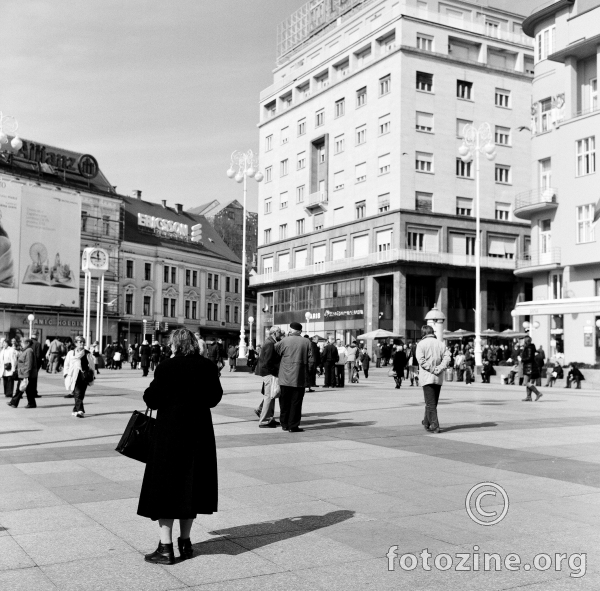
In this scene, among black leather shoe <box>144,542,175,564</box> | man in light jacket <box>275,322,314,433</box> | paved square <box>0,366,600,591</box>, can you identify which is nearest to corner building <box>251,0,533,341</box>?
man in light jacket <box>275,322,314,433</box>

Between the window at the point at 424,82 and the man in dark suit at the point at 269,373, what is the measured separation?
5235 cm

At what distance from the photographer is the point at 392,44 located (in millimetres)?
62875

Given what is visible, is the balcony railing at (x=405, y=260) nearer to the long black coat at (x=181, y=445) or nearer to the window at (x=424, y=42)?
the window at (x=424, y=42)

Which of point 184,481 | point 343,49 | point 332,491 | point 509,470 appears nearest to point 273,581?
point 184,481

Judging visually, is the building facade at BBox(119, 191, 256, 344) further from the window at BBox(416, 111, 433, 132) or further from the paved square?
the paved square

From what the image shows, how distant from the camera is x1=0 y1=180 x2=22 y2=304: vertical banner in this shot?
6488 cm

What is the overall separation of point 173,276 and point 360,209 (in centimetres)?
2905

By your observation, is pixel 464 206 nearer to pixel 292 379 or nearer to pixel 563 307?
pixel 563 307

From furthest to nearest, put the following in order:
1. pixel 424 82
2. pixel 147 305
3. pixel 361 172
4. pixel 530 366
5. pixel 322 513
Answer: pixel 147 305 < pixel 361 172 < pixel 424 82 < pixel 530 366 < pixel 322 513

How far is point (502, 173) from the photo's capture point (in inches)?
2579

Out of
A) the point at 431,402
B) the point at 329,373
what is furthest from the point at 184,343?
the point at 329,373

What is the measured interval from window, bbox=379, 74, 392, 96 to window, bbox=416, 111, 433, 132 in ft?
10.7

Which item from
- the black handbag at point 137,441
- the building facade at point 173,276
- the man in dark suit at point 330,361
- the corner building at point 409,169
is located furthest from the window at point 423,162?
the black handbag at point 137,441

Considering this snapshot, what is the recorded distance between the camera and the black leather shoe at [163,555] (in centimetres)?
522
